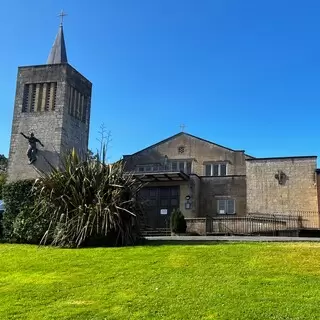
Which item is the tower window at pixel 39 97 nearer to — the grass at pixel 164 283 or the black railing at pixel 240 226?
the black railing at pixel 240 226

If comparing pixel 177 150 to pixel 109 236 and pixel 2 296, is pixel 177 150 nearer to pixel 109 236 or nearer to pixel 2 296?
pixel 109 236

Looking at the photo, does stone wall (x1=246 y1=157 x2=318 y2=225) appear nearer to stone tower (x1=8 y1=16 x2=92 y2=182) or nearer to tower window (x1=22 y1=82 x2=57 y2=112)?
stone tower (x1=8 y1=16 x2=92 y2=182)

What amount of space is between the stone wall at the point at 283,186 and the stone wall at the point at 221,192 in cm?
78

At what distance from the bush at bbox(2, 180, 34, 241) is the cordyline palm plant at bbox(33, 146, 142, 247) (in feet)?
1.73

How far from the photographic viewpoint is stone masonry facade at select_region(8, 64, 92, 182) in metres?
24.1

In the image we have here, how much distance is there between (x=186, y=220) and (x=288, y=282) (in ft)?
53.5

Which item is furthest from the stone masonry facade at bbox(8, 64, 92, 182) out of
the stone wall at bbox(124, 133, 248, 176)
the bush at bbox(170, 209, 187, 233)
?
the stone wall at bbox(124, 133, 248, 176)

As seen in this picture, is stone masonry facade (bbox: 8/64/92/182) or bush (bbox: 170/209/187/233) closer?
bush (bbox: 170/209/187/233)

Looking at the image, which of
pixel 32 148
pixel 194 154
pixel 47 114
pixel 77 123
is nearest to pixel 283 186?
pixel 194 154

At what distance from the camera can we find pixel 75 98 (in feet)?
83.7

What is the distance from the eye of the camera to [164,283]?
8344 millimetres

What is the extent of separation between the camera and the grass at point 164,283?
22.4 ft

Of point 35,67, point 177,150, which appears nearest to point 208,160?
point 177,150

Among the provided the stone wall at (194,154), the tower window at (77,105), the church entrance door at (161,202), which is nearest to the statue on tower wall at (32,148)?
the tower window at (77,105)
